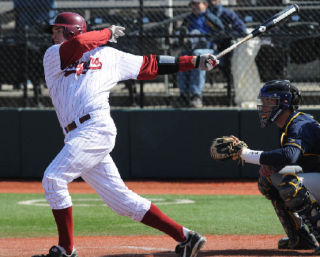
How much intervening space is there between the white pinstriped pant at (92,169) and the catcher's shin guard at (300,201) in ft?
3.34

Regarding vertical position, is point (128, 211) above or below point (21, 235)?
above

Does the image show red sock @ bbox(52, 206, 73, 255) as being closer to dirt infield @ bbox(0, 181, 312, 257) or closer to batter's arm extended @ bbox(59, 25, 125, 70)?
dirt infield @ bbox(0, 181, 312, 257)

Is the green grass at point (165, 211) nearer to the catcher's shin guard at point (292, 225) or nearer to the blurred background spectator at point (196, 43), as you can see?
the catcher's shin guard at point (292, 225)

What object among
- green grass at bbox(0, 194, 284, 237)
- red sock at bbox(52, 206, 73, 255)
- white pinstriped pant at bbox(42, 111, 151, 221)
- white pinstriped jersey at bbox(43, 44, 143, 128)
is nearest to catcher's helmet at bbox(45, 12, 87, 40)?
white pinstriped jersey at bbox(43, 44, 143, 128)

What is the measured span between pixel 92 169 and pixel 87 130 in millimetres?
333

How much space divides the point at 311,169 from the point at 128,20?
6.41 m

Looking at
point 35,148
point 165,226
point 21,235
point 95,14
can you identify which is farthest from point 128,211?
point 95,14

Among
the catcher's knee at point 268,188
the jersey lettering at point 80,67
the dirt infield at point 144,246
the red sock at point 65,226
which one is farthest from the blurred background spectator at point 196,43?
the red sock at point 65,226

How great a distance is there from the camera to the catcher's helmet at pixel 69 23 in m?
5.58

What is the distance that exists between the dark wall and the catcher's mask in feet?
16.7

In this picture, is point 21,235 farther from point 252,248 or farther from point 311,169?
point 311,169

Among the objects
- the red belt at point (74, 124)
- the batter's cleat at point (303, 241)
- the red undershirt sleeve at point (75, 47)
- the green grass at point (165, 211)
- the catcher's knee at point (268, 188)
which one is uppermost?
the red undershirt sleeve at point (75, 47)

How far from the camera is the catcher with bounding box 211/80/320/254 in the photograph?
17.9 feet

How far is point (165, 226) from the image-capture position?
17.8ft
